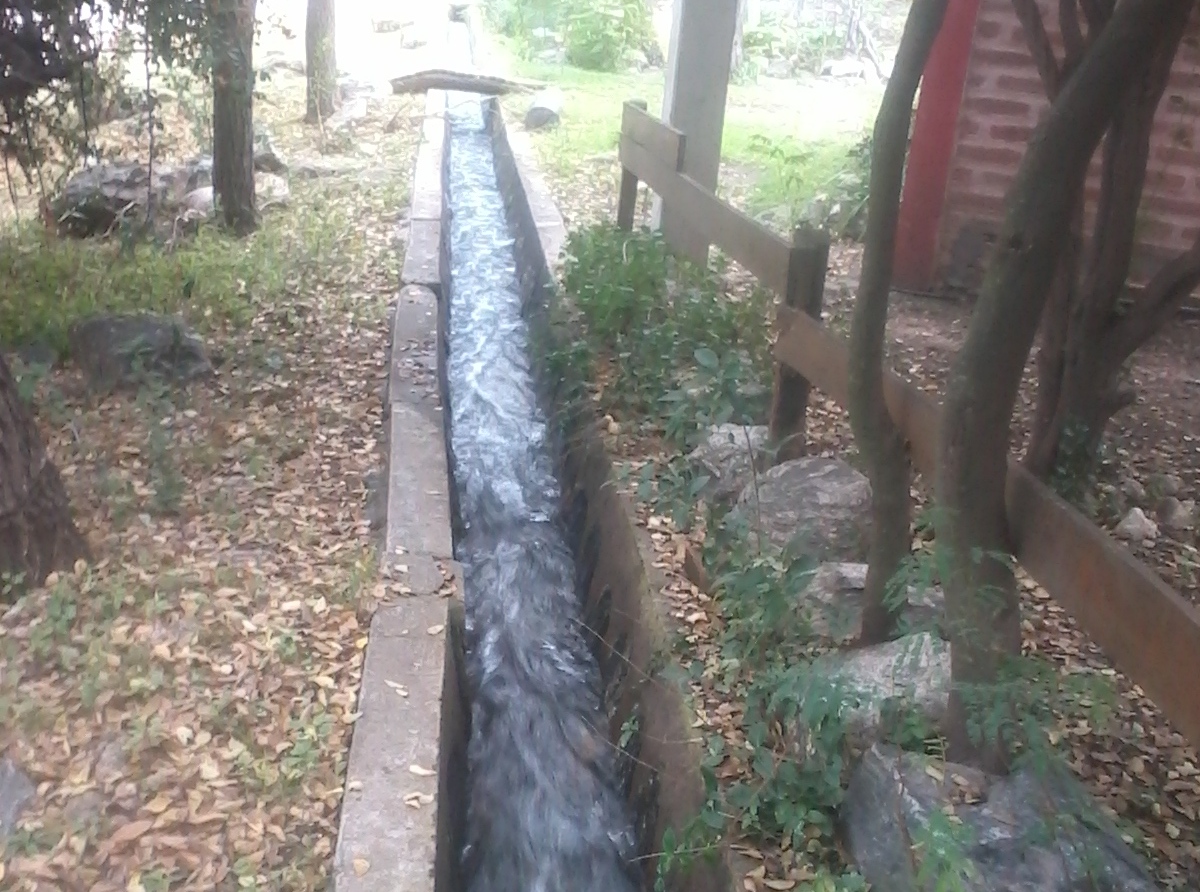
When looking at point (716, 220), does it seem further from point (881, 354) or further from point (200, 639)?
point (200, 639)

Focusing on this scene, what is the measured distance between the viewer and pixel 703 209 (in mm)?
5980

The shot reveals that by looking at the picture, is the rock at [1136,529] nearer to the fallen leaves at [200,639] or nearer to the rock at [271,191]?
the fallen leaves at [200,639]

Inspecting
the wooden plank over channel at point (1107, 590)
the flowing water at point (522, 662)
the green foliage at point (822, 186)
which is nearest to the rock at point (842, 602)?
the wooden plank over channel at point (1107, 590)

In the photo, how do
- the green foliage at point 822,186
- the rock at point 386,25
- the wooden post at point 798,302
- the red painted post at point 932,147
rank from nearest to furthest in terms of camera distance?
the wooden post at point 798,302 → the red painted post at point 932,147 → the green foliage at point 822,186 → the rock at point 386,25

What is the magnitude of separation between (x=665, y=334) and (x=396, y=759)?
124 inches

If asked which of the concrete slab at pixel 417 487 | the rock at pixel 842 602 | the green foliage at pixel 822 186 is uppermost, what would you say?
the green foliage at pixel 822 186

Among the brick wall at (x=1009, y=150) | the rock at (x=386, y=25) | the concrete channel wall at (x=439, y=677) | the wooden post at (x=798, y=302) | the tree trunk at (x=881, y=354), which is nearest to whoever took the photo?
the concrete channel wall at (x=439, y=677)

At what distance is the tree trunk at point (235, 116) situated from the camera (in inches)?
269

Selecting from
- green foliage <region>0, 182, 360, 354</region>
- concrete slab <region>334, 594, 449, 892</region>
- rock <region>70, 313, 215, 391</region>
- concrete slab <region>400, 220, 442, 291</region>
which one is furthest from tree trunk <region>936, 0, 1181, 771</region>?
concrete slab <region>400, 220, 442, 291</region>

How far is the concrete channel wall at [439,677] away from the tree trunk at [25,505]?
1.16m

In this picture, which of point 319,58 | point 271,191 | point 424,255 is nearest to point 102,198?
point 271,191

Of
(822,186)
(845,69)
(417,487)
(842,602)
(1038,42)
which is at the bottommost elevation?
(417,487)

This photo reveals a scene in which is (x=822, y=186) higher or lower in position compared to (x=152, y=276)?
higher

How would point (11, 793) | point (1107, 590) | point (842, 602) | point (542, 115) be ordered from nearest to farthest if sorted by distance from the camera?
point (1107, 590)
point (11, 793)
point (842, 602)
point (542, 115)
